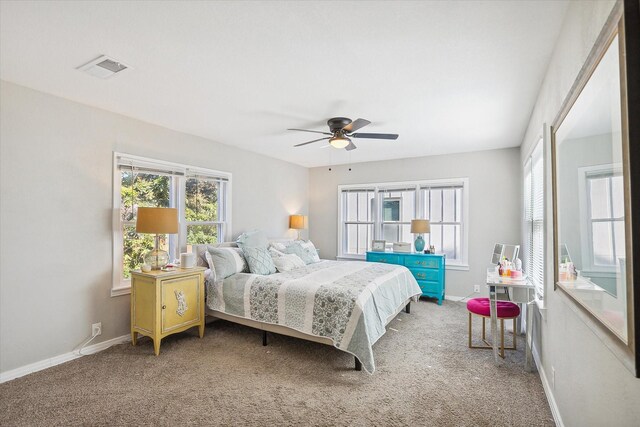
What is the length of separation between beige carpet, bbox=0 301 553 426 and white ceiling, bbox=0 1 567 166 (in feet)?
8.48

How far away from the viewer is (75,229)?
3162 mm

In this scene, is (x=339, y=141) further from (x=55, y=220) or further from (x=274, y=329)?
(x=55, y=220)

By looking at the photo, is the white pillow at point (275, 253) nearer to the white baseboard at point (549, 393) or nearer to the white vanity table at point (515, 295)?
the white vanity table at point (515, 295)

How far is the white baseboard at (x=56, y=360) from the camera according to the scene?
270 cm

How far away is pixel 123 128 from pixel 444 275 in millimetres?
5238

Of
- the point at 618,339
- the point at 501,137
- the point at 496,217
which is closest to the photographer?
the point at 618,339

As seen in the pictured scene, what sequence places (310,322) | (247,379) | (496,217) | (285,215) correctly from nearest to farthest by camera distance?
(247,379) → (310,322) → (496,217) → (285,215)

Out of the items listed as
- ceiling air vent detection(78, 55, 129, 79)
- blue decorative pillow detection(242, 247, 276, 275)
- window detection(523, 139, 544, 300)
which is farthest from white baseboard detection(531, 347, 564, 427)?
ceiling air vent detection(78, 55, 129, 79)

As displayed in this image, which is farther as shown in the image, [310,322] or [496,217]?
[496,217]

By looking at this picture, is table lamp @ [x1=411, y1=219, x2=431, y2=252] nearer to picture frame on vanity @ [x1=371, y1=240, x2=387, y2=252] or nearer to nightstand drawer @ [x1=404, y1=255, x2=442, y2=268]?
nightstand drawer @ [x1=404, y1=255, x2=442, y2=268]

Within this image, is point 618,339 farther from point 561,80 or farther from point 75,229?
point 75,229

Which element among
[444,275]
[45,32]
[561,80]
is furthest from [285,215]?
[561,80]

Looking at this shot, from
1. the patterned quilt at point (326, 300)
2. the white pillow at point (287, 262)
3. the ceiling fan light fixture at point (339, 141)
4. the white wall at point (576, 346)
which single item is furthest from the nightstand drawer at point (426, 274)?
the ceiling fan light fixture at point (339, 141)

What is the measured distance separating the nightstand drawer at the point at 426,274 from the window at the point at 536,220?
1.56 metres
